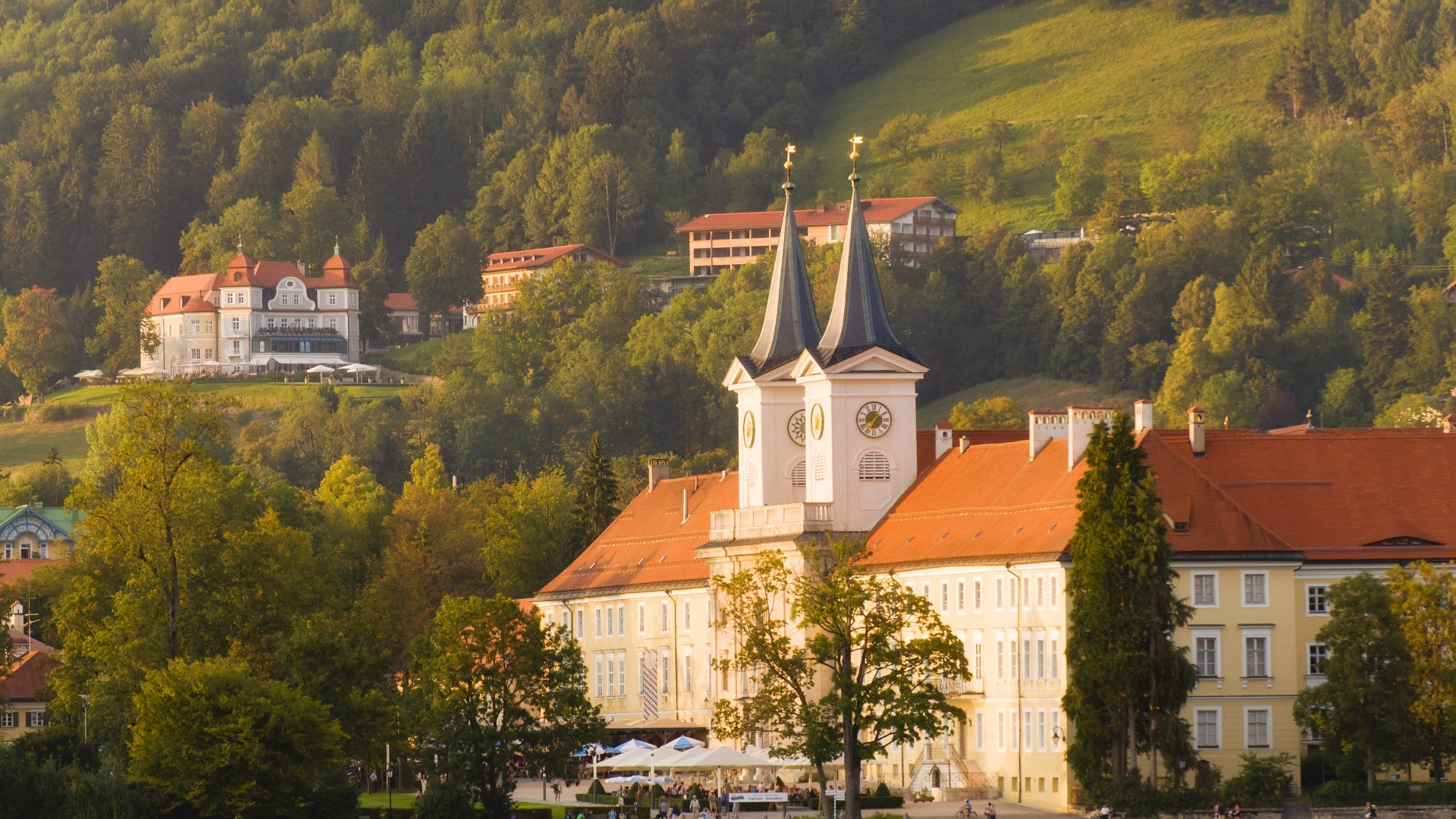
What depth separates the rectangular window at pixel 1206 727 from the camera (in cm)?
9406

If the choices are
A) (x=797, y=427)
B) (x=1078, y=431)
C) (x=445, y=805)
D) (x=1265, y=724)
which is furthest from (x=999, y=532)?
(x=445, y=805)

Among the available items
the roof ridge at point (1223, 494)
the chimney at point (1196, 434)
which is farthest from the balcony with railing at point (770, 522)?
the roof ridge at point (1223, 494)

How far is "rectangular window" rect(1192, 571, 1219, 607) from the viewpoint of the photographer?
3720 inches

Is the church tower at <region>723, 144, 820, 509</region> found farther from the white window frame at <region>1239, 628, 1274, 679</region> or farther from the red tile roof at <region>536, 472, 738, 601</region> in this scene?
the white window frame at <region>1239, 628, 1274, 679</region>

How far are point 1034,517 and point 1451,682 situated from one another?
1675 centimetres

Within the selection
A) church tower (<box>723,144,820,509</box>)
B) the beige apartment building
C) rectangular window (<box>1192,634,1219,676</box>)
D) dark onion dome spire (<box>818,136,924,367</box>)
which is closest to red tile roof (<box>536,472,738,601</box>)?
the beige apartment building

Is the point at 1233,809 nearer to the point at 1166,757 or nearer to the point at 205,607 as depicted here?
the point at 1166,757

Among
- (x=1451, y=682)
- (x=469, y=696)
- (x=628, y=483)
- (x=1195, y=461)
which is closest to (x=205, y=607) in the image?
(x=469, y=696)

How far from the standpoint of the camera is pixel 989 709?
10019cm

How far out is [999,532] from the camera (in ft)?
332

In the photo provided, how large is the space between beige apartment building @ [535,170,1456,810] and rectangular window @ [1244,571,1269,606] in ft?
0.31

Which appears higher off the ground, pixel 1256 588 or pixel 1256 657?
pixel 1256 588

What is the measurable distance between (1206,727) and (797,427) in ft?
87.5

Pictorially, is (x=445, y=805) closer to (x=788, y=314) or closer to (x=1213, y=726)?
(x=1213, y=726)
